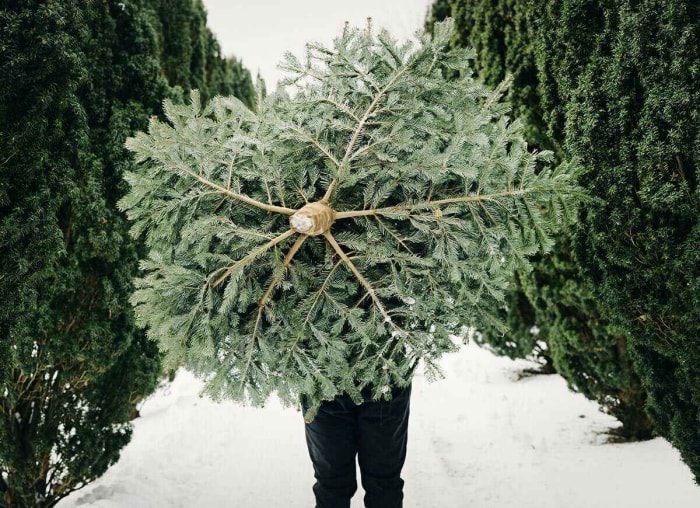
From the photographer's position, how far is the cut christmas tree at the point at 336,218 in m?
1.76

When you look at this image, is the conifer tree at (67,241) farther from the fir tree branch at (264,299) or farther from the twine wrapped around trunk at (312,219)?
the twine wrapped around trunk at (312,219)

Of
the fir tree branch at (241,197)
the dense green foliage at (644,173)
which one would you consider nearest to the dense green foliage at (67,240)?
the fir tree branch at (241,197)

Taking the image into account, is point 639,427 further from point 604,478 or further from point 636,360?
point 636,360

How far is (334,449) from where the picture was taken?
2318mm

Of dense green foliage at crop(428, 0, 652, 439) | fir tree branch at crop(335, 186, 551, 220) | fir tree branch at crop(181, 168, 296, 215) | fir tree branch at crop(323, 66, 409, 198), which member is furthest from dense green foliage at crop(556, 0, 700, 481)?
fir tree branch at crop(181, 168, 296, 215)

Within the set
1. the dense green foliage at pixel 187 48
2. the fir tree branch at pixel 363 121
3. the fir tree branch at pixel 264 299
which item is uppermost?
the dense green foliage at pixel 187 48

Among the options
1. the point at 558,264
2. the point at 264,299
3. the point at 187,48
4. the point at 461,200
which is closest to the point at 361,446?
the point at 264,299

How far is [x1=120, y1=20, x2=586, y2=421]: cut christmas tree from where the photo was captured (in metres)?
1.76

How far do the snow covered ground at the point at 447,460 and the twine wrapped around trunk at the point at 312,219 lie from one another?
232cm

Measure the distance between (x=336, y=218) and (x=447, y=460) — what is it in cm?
270

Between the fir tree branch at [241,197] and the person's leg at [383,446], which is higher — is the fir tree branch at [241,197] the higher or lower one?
the higher one

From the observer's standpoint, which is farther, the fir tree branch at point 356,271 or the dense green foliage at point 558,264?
the dense green foliage at point 558,264

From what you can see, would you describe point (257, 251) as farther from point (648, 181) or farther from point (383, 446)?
point (648, 181)

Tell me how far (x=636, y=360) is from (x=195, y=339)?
8.44 ft
